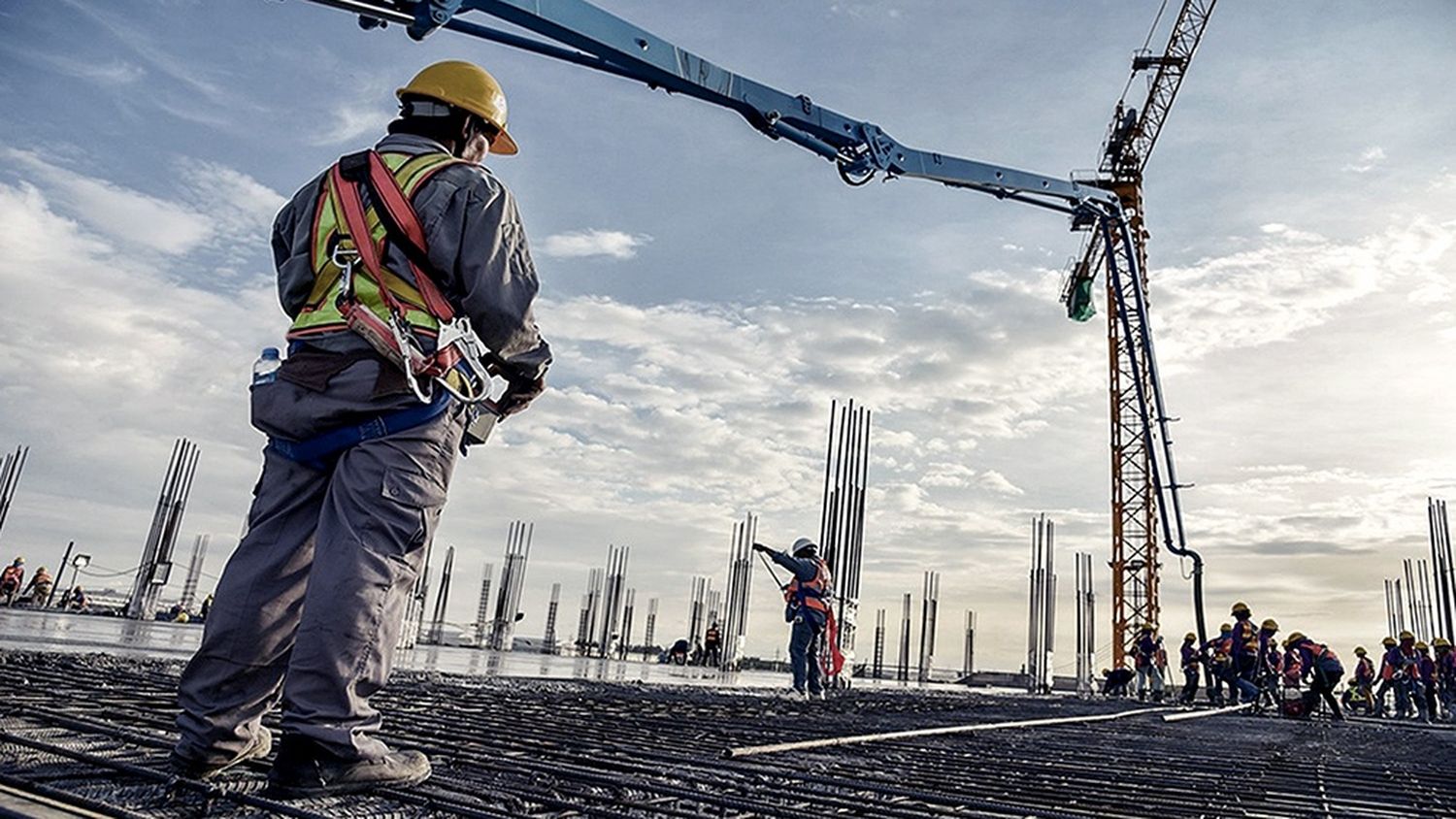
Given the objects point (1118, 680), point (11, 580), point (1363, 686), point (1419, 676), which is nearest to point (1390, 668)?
point (1419, 676)

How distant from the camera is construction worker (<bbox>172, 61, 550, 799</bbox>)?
179 centimetres

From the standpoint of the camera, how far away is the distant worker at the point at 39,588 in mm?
18906

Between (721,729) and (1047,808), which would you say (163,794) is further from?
(721,729)

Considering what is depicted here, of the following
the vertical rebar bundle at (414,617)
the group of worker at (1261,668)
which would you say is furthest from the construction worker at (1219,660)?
the vertical rebar bundle at (414,617)

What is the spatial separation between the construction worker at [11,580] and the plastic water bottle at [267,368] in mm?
19590

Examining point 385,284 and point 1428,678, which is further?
point 1428,678

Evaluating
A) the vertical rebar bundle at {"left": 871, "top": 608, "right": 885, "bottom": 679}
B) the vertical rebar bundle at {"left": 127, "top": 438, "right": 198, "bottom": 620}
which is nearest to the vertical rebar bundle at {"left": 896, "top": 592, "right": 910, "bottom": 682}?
the vertical rebar bundle at {"left": 871, "top": 608, "right": 885, "bottom": 679}

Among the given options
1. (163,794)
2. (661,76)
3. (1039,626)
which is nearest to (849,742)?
(163,794)

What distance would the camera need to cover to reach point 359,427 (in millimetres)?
1910

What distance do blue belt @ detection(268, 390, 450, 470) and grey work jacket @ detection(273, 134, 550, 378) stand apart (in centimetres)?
16

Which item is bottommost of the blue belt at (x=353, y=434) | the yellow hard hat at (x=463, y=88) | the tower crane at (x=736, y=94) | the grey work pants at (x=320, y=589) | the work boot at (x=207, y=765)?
the work boot at (x=207, y=765)

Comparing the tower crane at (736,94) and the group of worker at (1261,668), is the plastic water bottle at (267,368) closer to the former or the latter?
the tower crane at (736,94)

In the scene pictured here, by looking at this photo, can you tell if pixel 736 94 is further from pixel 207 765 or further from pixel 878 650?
pixel 878 650

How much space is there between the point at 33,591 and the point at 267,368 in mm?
21696
